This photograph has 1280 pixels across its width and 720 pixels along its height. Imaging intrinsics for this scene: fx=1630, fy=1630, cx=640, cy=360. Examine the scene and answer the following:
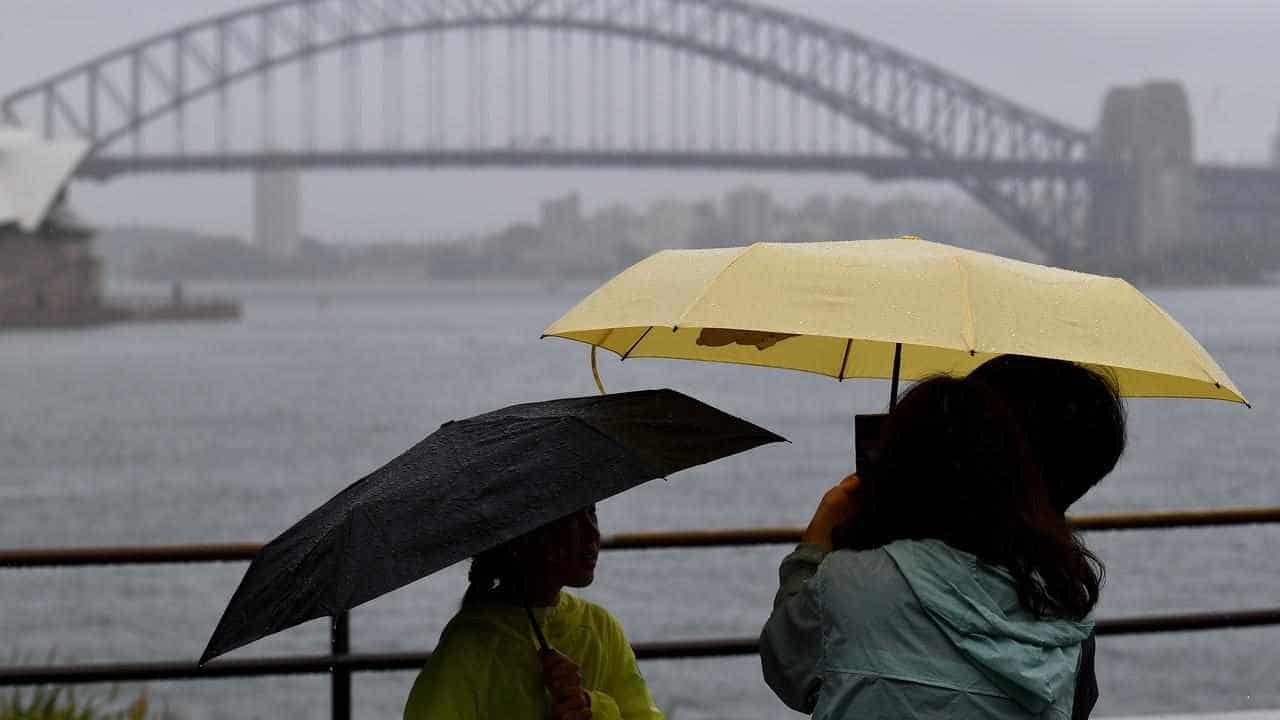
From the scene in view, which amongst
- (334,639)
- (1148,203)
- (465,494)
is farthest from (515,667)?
(1148,203)

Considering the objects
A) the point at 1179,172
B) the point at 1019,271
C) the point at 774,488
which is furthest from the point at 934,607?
the point at 1179,172

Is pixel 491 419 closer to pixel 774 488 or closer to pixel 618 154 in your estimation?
pixel 774 488

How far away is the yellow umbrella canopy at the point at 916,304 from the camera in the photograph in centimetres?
167

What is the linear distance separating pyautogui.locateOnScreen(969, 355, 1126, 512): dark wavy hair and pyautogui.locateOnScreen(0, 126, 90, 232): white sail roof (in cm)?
5624

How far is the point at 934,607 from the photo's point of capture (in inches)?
54.4

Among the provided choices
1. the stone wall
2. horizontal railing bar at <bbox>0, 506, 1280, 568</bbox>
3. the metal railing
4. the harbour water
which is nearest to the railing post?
the metal railing

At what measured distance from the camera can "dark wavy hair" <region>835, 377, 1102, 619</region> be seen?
1.41 meters

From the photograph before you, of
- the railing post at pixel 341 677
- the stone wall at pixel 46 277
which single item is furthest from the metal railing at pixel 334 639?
the stone wall at pixel 46 277

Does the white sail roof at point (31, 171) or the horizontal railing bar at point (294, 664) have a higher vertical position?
the white sail roof at point (31, 171)

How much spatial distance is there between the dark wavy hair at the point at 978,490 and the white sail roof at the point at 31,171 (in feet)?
185

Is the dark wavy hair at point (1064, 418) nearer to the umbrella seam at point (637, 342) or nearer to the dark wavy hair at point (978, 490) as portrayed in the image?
the dark wavy hair at point (978, 490)

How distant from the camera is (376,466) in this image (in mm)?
52031

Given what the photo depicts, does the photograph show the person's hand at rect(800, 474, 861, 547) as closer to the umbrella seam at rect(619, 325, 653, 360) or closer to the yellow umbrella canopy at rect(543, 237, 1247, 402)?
the yellow umbrella canopy at rect(543, 237, 1247, 402)

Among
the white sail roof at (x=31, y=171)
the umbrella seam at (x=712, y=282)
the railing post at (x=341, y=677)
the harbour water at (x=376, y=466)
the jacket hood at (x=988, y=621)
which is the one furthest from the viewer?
the white sail roof at (x=31, y=171)
